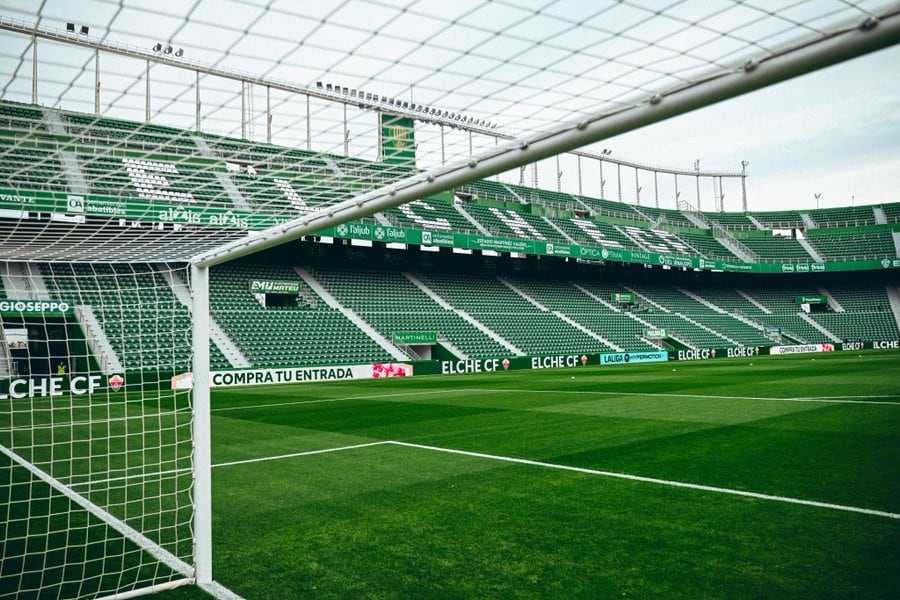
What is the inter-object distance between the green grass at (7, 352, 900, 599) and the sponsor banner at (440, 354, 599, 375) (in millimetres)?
18652

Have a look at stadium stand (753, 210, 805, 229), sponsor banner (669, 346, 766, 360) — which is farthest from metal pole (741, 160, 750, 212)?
sponsor banner (669, 346, 766, 360)

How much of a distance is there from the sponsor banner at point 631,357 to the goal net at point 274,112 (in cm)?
3247

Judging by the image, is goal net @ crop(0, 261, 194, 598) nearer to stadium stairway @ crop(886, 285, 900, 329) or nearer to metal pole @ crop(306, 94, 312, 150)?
metal pole @ crop(306, 94, 312, 150)

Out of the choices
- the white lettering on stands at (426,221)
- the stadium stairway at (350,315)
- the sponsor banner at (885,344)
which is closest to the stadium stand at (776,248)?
the sponsor banner at (885,344)

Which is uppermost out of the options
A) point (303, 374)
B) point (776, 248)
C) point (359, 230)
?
point (776, 248)

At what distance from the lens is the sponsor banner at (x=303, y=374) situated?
943 inches

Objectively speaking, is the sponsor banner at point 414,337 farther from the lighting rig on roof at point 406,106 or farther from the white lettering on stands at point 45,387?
the lighting rig on roof at point 406,106

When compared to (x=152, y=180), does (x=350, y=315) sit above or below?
below

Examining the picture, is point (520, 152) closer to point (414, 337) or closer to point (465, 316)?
point (414, 337)

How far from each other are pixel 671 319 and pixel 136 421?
128 ft

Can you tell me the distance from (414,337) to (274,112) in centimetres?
2799

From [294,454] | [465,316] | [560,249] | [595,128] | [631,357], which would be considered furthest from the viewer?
[560,249]

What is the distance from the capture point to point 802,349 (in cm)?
4553

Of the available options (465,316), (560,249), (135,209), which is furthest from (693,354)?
(135,209)
